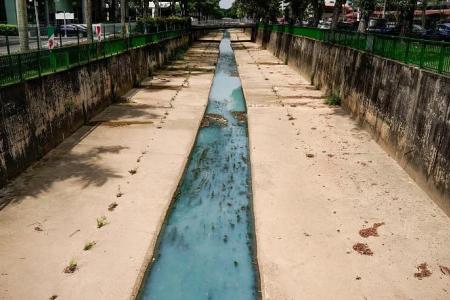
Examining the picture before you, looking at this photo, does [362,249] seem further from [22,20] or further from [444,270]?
[22,20]

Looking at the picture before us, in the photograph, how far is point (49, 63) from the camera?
14.4 meters

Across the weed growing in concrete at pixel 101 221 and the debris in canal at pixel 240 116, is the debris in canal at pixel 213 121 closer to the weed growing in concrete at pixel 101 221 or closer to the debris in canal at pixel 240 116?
the debris in canal at pixel 240 116

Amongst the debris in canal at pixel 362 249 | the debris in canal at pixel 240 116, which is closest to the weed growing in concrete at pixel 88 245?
the debris in canal at pixel 362 249

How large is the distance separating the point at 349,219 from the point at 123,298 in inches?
204

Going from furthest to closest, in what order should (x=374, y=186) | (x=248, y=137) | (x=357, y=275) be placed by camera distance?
(x=248, y=137) < (x=374, y=186) < (x=357, y=275)

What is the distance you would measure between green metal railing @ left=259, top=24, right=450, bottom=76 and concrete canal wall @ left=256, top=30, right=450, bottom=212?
0.85 feet

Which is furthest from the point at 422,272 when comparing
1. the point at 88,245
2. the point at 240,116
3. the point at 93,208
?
the point at 240,116

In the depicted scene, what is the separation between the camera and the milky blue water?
302 inches

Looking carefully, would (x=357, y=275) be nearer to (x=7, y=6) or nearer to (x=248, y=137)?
(x=248, y=137)

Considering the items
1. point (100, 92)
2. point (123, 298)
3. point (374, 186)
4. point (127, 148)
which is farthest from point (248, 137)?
point (123, 298)

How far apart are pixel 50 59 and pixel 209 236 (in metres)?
8.87

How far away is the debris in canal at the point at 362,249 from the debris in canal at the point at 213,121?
10.5 meters

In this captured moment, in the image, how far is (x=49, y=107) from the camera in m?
13.9

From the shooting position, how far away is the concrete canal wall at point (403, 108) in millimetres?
10578
